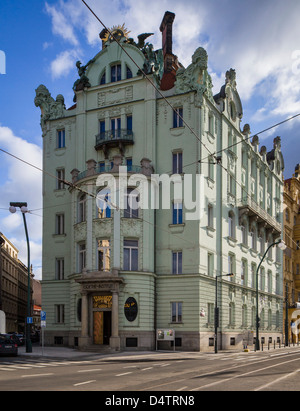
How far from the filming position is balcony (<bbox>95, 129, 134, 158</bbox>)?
40.5 metres

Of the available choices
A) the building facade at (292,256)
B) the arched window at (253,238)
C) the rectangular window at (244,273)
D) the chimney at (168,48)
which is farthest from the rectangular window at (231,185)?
the building facade at (292,256)

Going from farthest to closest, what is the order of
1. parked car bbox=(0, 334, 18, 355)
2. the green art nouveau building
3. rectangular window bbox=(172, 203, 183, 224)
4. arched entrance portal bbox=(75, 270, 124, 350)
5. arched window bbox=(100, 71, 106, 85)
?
arched window bbox=(100, 71, 106, 85) → rectangular window bbox=(172, 203, 183, 224) → the green art nouveau building → arched entrance portal bbox=(75, 270, 124, 350) → parked car bbox=(0, 334, 18, 355)

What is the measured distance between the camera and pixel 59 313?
138 feet

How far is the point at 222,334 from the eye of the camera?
135ft

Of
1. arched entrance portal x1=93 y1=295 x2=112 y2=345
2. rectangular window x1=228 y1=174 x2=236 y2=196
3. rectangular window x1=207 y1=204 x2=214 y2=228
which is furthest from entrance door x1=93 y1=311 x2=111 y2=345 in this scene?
rectangular window x1=228 y1=174 x2=236 y2=196

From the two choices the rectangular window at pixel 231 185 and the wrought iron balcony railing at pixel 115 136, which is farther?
the rectangular window at pixel 231 185

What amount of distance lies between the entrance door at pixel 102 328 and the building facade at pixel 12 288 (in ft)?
151

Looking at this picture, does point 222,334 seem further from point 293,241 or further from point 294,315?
point 293,241

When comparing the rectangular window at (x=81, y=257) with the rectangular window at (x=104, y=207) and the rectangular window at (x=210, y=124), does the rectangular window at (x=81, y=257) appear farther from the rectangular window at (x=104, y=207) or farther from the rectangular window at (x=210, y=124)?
the rectangular window at (x=210, y=124)

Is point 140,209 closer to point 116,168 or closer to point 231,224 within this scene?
point 116,168

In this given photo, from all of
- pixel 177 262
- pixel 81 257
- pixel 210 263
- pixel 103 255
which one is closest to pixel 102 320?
Answer: pixel 103 255

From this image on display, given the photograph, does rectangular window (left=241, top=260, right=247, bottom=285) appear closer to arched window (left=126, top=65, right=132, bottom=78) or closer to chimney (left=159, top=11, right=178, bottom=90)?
chimney (left=159, top=11, right=178, bottom=90)

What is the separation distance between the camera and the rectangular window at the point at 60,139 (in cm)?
4459

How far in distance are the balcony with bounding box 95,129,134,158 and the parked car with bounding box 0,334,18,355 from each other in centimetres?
1666
